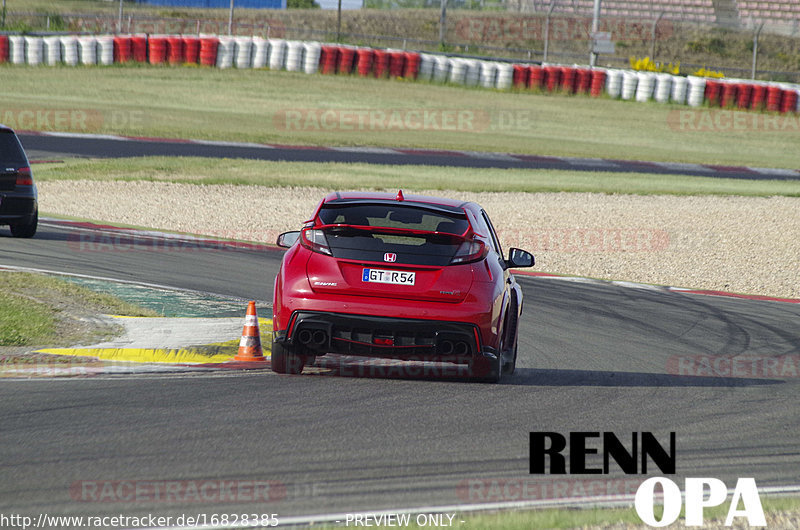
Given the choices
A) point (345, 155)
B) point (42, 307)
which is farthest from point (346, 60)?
point (42, 307)

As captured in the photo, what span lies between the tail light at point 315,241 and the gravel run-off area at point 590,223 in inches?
351

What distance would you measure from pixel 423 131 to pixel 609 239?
2102 cm

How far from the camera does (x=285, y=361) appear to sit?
25.9 ft

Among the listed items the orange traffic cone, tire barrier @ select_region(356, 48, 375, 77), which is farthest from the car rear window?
tire barrier @ select_region(356, 48, 375, 77)

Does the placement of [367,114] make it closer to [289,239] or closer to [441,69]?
[441,69]

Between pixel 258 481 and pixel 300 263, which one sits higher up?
pixel 300 263

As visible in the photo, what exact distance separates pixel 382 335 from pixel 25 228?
9.40m

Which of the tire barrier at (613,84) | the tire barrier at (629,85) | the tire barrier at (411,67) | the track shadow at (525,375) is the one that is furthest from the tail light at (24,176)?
the tire barrier at (629,85)

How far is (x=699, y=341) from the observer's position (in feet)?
35.1

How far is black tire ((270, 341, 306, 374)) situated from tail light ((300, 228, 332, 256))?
0.73 metres

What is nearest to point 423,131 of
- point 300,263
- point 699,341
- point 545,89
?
point 545,89

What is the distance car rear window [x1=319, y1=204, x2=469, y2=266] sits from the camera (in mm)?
7613

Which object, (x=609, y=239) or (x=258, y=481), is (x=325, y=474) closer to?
(x=258, y=481)

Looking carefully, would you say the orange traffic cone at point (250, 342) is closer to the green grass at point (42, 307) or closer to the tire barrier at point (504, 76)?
the green grass at point (42, 307)
